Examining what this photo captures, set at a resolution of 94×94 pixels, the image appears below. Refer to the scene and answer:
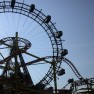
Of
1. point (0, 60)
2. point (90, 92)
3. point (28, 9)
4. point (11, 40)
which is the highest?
point (28, 9)

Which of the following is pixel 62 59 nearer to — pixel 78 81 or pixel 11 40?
pixel 78 81

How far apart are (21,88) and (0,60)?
7.54 m

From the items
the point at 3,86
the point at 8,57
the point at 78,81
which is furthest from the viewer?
the point at 78,81

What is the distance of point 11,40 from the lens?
36.9 m

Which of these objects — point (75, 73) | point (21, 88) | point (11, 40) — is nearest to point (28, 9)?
point (11, 40)

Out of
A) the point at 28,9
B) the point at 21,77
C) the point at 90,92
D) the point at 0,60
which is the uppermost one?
the point at 28,9

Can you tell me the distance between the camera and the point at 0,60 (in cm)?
3528

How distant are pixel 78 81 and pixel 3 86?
14.1 m

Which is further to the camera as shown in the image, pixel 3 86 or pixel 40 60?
pixel 40 60

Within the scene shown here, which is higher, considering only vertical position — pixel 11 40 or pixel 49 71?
pixel 11 40

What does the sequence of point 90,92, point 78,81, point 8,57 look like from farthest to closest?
1. point 78,81
2. point 8,57
3. point 90,92

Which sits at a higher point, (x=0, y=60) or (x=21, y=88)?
(x=0, y=60)

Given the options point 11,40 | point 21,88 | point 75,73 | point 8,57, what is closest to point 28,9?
point 11,40

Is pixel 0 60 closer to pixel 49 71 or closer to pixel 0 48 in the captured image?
pixel 0 48
